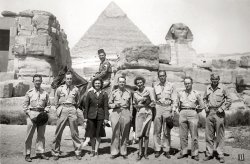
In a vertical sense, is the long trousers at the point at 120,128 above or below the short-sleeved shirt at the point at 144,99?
below

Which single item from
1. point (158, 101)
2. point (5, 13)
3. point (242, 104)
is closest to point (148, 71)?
point (158, 101)

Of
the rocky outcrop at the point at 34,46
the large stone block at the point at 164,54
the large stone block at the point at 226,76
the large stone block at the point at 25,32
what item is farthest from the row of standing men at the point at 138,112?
the large stone block at the point at 25,32

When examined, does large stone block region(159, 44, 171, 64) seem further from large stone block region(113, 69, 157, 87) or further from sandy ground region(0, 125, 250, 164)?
sandy ground region(0, 125, 250, 164)

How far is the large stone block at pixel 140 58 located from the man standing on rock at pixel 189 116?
105 inches

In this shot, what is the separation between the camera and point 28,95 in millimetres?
5348

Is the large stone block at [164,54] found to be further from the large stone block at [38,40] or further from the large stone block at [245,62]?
the large stone block at [38,40]

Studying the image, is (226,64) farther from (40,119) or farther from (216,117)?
(40,119)

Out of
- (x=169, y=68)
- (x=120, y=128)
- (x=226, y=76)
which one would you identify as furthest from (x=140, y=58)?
(x=226, y=76)

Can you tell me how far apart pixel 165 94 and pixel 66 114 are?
1.89 meters

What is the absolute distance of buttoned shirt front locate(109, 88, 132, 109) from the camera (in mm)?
5613

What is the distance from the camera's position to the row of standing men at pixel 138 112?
17.7ft

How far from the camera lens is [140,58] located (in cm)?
822

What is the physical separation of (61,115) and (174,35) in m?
16.4

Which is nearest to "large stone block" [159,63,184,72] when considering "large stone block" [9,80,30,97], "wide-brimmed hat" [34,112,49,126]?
"wide-brimmed hat" [34,112,49,126]
